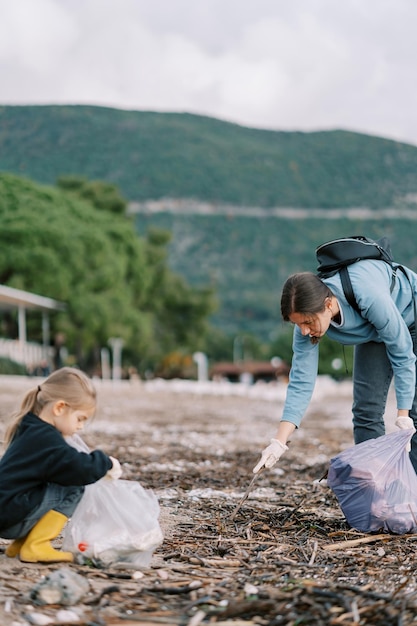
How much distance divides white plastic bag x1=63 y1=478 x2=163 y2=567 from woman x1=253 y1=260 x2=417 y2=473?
2.56 ft

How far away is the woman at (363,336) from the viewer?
14.2ft

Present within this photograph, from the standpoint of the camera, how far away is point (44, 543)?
3.74 metres

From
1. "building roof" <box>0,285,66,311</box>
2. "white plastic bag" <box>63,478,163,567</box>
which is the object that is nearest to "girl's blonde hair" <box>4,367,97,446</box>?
"white plastic bag" <box>63,478,163,567</box>

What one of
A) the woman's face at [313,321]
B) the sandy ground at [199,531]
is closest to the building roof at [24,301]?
the sandy ground at [199,531]

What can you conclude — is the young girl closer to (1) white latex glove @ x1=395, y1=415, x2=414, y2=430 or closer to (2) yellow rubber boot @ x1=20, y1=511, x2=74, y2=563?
(2) yellow rubber boot @ x1=20, y1=511, x2=74, y2=563

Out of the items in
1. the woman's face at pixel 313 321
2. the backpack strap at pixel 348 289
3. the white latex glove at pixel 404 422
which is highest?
the backpack strap at pixel 348 289

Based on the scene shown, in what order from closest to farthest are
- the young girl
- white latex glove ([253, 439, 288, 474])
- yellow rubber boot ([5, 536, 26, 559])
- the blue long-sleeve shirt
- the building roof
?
the young girl → yellow rubber boot ([5, 536, 26, 559]) → the blue long-sleeve shirt → white latex glove ([253, 439, 288, 474]) → the building roof

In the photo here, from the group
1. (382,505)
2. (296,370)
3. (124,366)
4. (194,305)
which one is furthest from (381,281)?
(194,305)

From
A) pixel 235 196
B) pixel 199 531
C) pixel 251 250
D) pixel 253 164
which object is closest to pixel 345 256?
pixel 199 531

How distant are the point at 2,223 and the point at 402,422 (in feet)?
103

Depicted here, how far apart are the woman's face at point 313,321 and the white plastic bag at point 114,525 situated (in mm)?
1161

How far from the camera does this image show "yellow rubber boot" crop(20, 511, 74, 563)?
3689 mm

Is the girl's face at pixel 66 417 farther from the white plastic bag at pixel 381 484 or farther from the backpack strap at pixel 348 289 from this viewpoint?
the white plastic bag at pixel 381 484

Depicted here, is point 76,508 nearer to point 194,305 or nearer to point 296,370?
point 296,370
